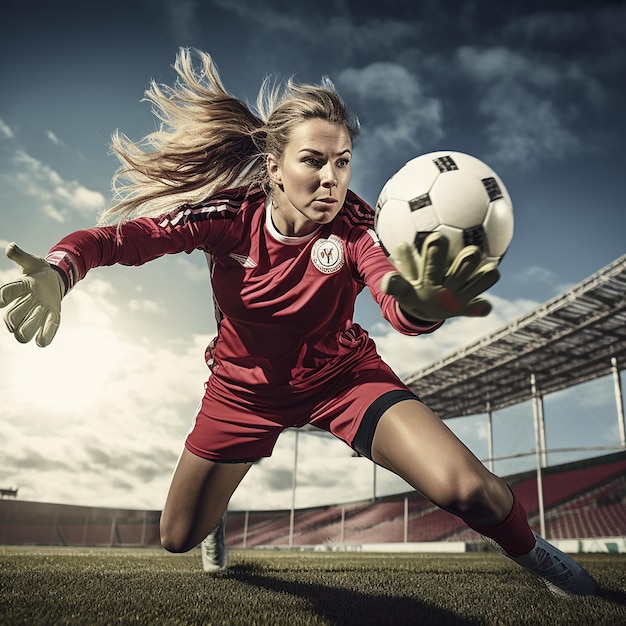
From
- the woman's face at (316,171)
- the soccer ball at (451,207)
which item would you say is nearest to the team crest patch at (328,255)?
the woman's face at (316,171)

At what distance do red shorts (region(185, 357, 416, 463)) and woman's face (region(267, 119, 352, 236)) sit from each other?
934 millimetres

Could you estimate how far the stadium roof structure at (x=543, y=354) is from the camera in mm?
17703

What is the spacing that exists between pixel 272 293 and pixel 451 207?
3.75 ft

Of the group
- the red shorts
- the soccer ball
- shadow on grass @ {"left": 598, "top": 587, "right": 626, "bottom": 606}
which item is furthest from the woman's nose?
shadow on grass @ {"left": 598, "top": 587, "right": 626, "bottom": 606}

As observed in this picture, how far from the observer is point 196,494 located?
3703 millimetres

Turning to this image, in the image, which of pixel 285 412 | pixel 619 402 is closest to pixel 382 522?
pixel 619 402

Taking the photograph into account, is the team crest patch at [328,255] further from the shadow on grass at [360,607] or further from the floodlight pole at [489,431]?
the floodlight pole at [489,431]

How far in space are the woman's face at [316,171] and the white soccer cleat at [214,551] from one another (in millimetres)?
2789

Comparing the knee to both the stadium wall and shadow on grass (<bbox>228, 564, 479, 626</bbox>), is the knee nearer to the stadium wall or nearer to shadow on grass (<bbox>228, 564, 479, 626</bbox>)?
shadow on grass (<bbox>228, 564, 479, 626</bbox>)

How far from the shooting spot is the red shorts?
3229 mm

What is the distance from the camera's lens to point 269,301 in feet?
10.8

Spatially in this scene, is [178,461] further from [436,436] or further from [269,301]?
[436,436]

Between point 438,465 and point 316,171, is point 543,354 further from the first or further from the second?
point 316,171

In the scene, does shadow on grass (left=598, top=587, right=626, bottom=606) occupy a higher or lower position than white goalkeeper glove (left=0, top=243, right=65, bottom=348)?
lower
